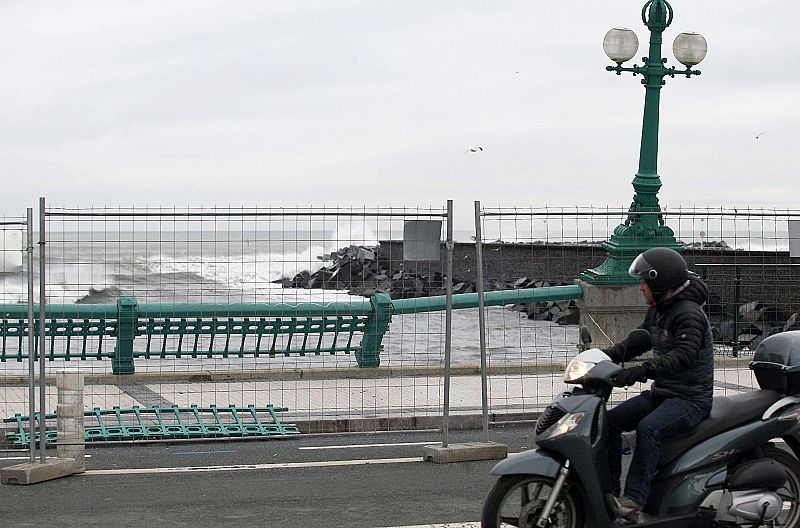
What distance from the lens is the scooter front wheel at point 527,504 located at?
19.9 ft

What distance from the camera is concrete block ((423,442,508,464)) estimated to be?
9500mm

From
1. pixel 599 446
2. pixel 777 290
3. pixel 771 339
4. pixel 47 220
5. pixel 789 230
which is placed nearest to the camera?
pixel 599 446

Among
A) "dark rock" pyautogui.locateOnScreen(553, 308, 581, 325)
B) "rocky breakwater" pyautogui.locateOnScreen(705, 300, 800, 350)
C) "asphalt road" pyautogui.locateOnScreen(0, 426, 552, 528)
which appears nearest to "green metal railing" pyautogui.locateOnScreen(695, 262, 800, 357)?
"rocky breakwater" pyautogui.locateOnScreen(705, 300, 800, 350)

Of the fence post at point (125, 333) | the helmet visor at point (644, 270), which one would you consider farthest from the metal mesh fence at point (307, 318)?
the helmet visor at point (644, 270)

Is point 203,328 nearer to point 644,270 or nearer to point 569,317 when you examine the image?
point 569,317

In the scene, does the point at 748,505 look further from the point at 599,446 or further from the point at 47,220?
the point at 47,220

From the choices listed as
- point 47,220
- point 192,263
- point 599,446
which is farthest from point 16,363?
point 599,446

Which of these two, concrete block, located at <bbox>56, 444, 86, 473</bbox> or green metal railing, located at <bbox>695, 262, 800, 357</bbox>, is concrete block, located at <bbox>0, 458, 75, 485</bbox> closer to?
concrete block, located at <bbox>56, 444, 86, 473</bbox>

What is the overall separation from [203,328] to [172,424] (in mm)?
2219

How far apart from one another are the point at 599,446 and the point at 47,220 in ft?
17.4

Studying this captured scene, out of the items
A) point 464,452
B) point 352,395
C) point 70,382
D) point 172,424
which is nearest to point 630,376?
point 464,452

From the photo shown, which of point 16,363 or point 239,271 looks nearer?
point 239,271

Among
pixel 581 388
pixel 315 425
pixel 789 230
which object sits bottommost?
pixel 315 425

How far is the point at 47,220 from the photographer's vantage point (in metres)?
9.67
